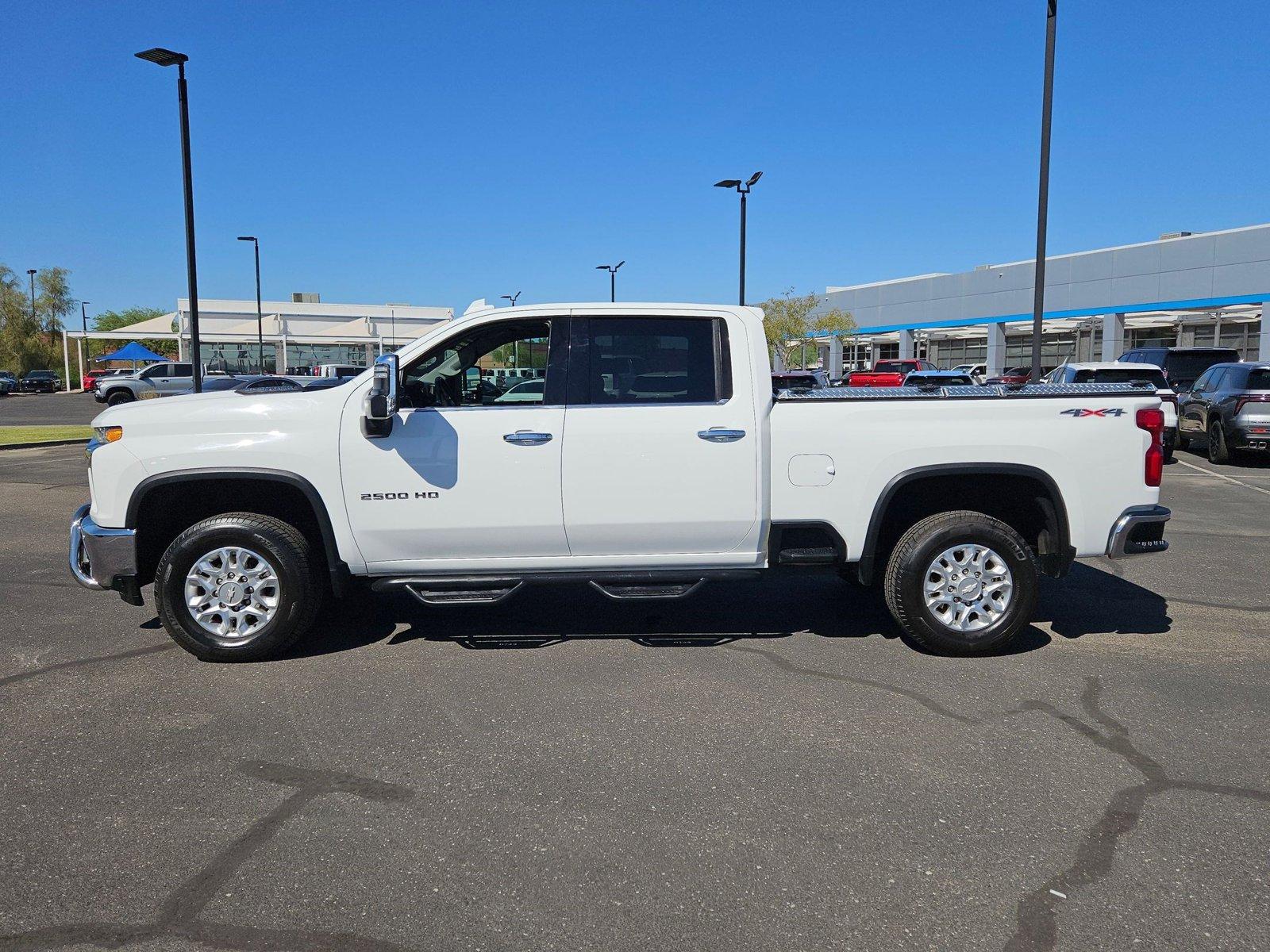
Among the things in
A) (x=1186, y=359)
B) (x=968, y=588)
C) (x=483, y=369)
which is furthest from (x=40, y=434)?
(x=1186, y=359)

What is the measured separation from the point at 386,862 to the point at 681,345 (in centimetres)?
328

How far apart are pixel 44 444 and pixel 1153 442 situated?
21.7 meters

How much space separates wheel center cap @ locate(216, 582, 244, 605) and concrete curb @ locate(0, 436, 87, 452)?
17.4 m

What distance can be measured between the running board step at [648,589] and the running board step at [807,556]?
492 mm

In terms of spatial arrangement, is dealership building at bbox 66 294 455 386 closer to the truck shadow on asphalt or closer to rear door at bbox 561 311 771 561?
the truck shadow on asphalt

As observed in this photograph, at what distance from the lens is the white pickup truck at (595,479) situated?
549cm

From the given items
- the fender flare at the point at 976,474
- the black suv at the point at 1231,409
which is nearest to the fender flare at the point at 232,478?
the fender flare at the point at 976,474

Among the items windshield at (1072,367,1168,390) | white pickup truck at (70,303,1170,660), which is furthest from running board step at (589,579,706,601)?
windshield at (1072,367,1168,390)

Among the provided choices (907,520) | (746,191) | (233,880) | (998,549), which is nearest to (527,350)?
(907,520)

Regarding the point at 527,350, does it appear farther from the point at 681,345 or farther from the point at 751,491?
the point at 751,491

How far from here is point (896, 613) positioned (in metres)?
5.74

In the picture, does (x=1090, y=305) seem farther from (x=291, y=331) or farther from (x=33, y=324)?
(x=33, y=324)

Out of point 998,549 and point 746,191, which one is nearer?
point 998,549

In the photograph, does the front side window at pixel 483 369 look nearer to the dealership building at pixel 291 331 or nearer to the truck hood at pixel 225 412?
the truck hood at pixel 225 412
